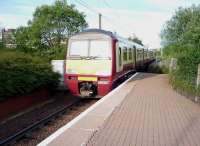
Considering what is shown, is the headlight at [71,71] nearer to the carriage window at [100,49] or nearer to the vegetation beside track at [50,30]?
the carriage window at [100,49]

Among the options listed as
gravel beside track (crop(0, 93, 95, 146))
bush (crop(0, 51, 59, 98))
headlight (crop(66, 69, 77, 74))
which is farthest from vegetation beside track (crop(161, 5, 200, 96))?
bush (crop(0, 51, 59, 98))

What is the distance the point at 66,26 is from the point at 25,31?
348 centimetres

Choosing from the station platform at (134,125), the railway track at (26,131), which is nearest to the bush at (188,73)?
the station platform at (134,125)

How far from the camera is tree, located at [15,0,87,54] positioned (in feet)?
107

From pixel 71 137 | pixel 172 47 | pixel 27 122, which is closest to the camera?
pixel 71 137

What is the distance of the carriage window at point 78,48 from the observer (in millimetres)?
18609

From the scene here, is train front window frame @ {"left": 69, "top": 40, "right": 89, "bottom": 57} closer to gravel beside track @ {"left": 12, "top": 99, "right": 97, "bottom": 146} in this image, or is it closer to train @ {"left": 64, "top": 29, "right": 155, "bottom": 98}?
train @ {"left": 64, "top": 29, "right": 155, "bottom": 98}

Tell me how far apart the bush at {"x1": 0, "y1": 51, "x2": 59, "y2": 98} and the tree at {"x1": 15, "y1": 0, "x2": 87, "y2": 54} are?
12825 millimetres

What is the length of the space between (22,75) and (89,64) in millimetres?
3166

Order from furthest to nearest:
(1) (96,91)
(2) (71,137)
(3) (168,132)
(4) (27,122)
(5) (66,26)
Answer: (5) (66,26) → (1) (96,91) → (4) (27,122) → (3) (168,132) → (2) (71,137)

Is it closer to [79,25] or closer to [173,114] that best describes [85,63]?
[173,114]

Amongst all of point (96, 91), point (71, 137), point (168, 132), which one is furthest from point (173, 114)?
point (96, 91)

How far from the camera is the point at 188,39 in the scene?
65.8 ft

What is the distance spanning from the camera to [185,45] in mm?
20672
